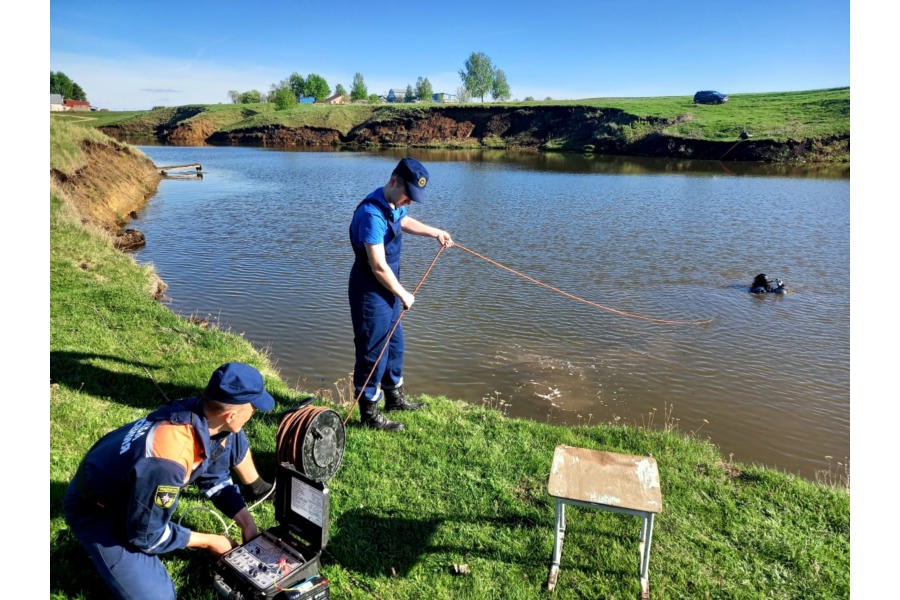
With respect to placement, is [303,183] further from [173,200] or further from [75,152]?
[75,152]

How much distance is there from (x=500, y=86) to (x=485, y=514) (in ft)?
490

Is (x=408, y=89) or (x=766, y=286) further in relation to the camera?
(x=408, y=89)

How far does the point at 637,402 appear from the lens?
29.7ft

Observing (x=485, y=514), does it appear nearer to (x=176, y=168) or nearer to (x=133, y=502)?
(x=133, y=502)

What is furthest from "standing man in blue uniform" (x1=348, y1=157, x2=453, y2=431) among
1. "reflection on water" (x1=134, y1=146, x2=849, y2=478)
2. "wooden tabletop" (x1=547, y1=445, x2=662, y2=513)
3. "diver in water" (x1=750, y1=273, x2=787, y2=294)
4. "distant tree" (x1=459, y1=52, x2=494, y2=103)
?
"distant tree" (x1=459, y1=52, x2=494, y2=103)

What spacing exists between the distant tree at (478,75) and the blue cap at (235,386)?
148 meters

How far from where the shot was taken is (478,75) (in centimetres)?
14175

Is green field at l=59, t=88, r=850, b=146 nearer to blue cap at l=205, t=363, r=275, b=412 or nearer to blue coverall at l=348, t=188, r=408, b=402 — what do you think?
blue coverall at l=348, t=188, r=408, b=402

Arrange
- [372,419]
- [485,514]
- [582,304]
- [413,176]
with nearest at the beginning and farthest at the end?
[485,514], [413,176], [372,419], [582,304]

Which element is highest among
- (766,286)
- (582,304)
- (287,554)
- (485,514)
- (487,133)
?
(487,133)

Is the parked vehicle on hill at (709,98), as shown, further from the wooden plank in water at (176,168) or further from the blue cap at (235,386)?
the blue cap at (235,386)

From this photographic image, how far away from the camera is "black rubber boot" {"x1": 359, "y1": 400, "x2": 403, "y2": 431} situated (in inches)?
244

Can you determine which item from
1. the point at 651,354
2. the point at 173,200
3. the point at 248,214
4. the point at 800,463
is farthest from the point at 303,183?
the point at 800,463

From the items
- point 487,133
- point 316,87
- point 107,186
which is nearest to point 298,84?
point 316,87
